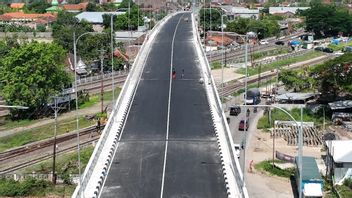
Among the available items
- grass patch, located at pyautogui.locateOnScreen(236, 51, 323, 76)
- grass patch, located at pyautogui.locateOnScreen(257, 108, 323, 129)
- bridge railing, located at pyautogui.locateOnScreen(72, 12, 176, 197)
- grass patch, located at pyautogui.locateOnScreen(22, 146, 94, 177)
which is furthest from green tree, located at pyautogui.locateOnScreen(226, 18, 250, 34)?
grass patch, located at pyautogui.locateOnScreen(22, 146, 94, 177)

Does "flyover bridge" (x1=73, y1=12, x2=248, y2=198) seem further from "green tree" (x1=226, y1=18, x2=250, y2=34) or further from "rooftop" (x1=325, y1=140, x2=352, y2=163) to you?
"green tree" (x1=226, y1=18, x2=250, y2=34)

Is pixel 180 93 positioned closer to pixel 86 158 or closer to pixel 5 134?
pixel 86 158

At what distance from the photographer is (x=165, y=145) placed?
41.1 m

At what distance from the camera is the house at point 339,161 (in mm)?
50219

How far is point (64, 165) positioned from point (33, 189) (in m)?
6.34

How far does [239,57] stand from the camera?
121000mm

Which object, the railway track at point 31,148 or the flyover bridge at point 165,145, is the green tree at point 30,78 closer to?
the railway track at point 31,148

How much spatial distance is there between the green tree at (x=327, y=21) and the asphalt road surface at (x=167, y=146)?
95.7m

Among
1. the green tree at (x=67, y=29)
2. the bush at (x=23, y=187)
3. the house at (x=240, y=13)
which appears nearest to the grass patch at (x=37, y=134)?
the bush at (x=23, y=187)

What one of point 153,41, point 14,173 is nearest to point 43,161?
point 14,173

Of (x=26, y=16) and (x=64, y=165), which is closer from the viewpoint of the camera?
(x=64, y=165)

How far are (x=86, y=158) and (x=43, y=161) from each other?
3919mm

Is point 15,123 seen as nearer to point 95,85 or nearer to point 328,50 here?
point 95,85

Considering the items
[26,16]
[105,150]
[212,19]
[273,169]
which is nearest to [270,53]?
[212,19]
